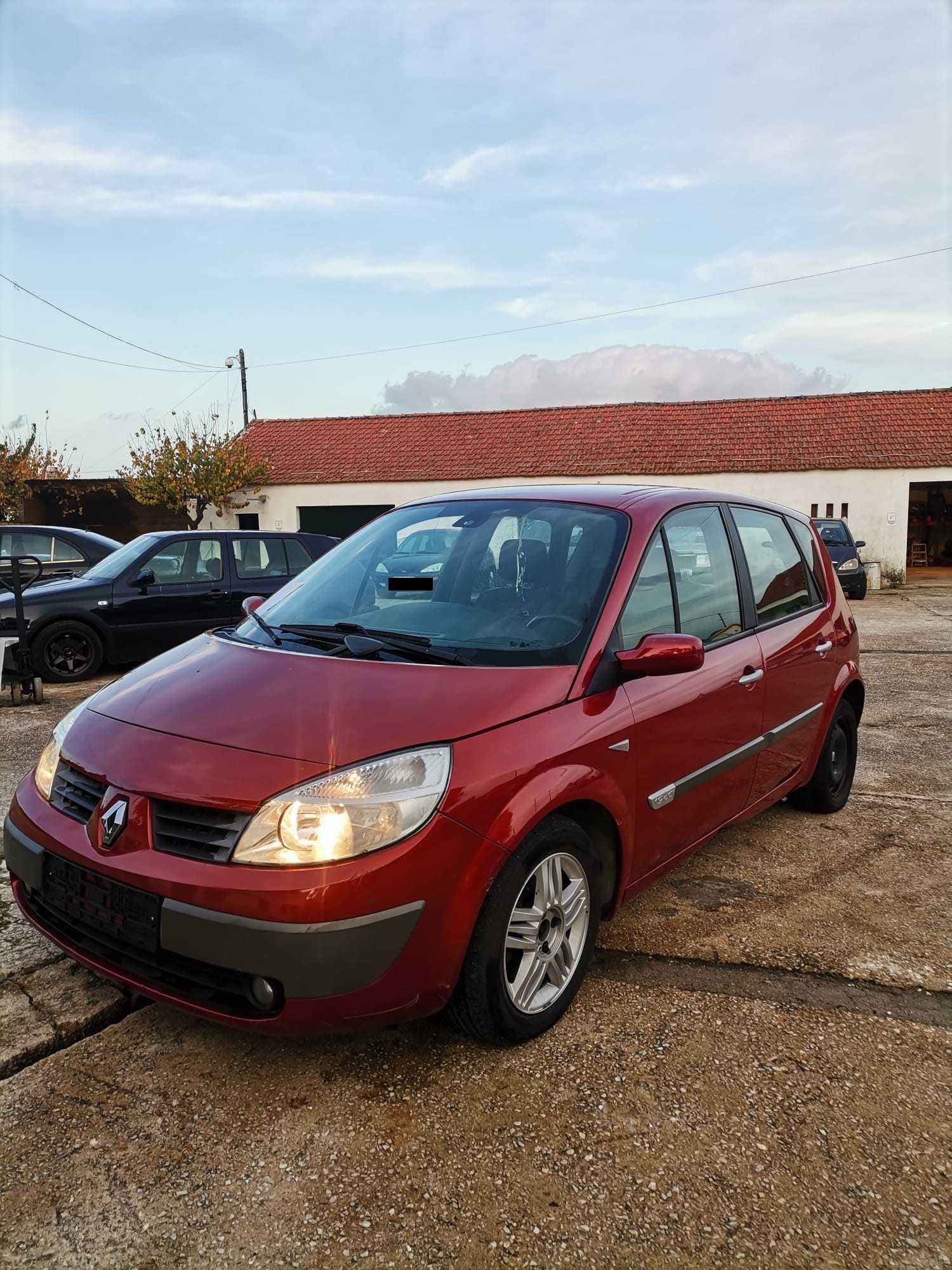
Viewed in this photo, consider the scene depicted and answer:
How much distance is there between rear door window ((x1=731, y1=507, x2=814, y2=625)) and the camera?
12.9 ft

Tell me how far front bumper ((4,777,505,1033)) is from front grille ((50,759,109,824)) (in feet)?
0.35

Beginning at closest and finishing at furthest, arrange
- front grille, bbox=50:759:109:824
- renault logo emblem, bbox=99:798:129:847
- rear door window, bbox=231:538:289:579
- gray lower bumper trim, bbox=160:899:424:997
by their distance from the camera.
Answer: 1. gray lower bumper trim, bbox=160:899:424:997
2. renault logo emblem, bbox=99:798:129:847
3. front grille, bbox=50:759:109:824
4. rear door window, bbox=231:538:289:579

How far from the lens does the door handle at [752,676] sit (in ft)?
11.6

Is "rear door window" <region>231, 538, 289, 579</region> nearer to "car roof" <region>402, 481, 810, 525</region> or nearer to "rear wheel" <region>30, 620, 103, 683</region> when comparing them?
"rear wheel" <region>30, 620, 103, 683</region>

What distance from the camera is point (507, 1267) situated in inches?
73.8

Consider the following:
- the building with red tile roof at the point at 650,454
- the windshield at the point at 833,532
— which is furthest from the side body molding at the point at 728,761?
the building with red tile roof at the point at 650,454

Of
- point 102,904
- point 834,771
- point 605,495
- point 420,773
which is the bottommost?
point 834,771

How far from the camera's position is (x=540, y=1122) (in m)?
2.31

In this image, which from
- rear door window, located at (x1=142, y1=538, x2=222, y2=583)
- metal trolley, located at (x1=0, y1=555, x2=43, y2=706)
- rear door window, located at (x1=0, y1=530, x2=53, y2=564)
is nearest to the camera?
metal trolley, located at (x1=0, y1=555, x2=43, y2=706)

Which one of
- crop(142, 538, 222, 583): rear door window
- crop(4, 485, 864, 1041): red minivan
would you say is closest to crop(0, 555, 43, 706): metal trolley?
crop(142, 538, 222, 583): rear door window

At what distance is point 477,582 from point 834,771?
8.44 feet

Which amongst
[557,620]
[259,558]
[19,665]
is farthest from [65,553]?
[557,620]

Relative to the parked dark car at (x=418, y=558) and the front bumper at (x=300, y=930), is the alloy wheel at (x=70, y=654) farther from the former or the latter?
the front bumper at (x=300, y=930)

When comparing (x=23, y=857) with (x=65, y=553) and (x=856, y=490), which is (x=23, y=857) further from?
(x=856, y=490)
